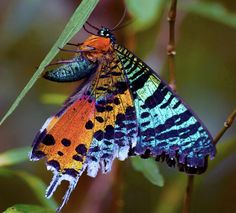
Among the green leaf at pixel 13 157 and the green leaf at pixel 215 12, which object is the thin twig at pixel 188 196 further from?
the green leaf at pixel 215 12

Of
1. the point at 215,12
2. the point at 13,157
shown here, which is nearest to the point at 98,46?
the point at 13,157

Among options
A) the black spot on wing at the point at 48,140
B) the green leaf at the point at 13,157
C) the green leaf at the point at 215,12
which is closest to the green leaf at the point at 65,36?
the black spot on wing at the point at 48,140

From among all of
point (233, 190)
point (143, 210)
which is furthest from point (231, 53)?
point (143, 210)

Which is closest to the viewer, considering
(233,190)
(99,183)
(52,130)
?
(52,130)

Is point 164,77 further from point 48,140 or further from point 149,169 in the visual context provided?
point 48,140

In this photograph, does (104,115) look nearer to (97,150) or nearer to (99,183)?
(97,150)

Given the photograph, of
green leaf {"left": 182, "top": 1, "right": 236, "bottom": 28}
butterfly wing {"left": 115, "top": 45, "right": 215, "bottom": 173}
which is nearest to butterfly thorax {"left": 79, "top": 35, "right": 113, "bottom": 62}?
butterfly wing {"left": 115, "top": 45, "right": 215, "bottom": 173}

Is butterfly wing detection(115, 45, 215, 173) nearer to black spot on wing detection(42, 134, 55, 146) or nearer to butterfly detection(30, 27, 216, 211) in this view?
butterfly detection(30, 27, 216, 211)
